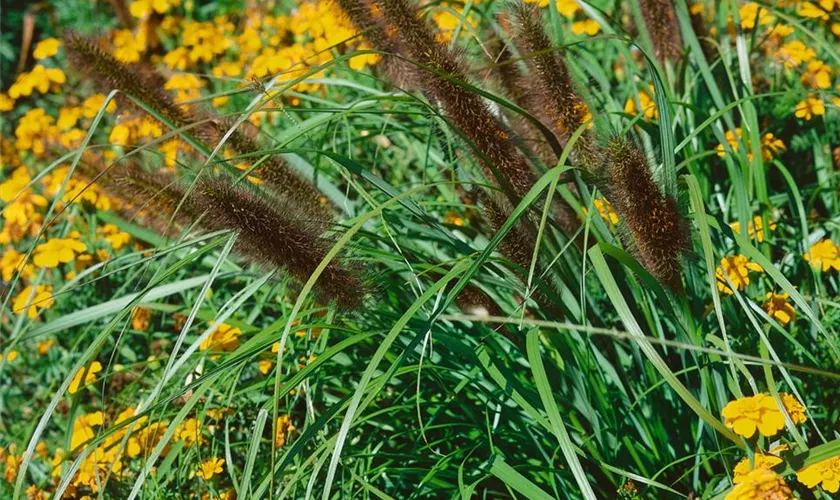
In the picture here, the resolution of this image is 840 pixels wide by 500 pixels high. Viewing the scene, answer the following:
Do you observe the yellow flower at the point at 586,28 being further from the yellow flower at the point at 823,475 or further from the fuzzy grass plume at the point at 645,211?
the yellow flower at the point at 823,475

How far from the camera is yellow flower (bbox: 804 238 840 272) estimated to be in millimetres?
2543

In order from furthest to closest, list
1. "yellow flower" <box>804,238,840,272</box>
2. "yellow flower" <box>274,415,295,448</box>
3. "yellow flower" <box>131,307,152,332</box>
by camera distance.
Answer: "yellow flower" <box>131,307,152,332</box> → "yellow flower" <box>274,415,295,448</box> → "yellow flower" <box>804,238,840,272</box>

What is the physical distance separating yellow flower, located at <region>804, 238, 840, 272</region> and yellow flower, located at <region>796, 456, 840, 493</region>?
0.78m

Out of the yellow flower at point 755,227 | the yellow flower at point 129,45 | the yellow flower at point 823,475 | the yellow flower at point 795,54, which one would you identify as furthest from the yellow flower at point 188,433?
the yellow flower at point 129,45

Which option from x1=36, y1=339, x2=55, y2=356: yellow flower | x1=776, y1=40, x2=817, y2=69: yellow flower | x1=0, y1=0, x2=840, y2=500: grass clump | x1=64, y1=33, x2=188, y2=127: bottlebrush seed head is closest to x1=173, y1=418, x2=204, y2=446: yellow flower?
x1=0, y1=0, x2=840, y2=500: grass clump

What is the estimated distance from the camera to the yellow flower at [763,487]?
1748 millimetres

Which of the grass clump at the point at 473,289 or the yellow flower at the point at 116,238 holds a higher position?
the yellow flower at the point at 116,238

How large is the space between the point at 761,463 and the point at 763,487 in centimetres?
16

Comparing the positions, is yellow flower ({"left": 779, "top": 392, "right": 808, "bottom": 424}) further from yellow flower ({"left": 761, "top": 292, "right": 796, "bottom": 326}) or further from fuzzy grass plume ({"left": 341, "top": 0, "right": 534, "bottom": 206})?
fuzzy grass plume ({"left": 341, "top": 0, "right": 534, "bottom": 206})

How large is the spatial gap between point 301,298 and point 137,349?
80.2 inches

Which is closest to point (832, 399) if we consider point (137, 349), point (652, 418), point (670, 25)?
point (652, 418)

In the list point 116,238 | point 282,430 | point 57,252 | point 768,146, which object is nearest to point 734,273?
point 768,146

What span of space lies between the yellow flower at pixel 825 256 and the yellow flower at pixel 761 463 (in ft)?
2.36

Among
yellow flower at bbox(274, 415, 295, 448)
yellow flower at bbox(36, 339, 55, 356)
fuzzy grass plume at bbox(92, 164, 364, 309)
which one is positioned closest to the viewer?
fuzzy grass plume at bbox(92, 164, 364, 309)
